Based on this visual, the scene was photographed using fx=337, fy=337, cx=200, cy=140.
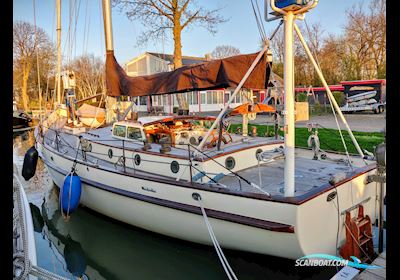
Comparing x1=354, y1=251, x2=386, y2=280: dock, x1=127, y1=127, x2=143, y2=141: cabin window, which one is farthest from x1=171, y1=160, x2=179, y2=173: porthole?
x1=354, y1=251, x2=386, y2=280: dock

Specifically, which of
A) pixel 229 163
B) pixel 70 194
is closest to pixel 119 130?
pixel 70 194

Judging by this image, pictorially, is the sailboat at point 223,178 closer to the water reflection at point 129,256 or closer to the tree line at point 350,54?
the water reflection at point 129,256

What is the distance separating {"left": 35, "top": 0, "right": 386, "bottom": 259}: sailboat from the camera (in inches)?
194

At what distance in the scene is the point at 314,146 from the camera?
24.1 feet

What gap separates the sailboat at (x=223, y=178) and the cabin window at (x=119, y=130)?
2 cm

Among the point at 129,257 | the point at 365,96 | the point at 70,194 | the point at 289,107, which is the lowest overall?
the point at 129,257

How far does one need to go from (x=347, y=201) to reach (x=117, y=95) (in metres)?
5.88

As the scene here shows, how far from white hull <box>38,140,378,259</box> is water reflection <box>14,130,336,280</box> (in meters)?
0.32

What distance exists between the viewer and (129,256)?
21.0ft

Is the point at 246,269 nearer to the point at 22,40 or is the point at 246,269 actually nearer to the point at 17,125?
the point at 17,125

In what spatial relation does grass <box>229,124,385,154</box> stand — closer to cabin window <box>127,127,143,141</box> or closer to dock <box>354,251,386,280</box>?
cabin window <box>127,127,143,141</box>

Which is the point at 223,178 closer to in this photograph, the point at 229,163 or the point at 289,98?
the point at 229,163

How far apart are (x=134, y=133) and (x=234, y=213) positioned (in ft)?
11.6
